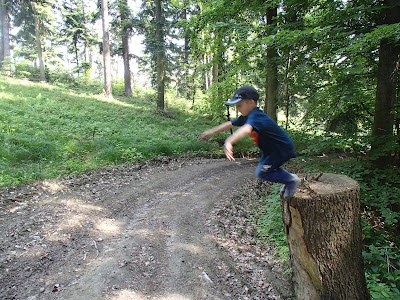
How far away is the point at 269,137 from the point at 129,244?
350 centimetres

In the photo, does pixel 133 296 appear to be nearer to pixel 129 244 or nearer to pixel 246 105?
pixel 129 244

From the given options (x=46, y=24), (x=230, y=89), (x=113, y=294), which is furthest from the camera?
(x=46, y=24)

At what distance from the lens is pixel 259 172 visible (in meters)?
3.35

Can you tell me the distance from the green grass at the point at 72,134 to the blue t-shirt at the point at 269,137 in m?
7.58

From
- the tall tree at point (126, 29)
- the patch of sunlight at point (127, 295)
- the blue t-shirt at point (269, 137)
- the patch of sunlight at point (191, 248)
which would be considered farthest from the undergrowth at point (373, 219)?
A: the tall tree at point (126, 29)

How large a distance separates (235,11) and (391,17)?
504cm

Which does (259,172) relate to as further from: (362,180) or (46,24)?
(46,24)

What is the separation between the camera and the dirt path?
3.82m

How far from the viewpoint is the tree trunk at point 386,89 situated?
234 inches

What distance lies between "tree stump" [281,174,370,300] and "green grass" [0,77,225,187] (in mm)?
7898

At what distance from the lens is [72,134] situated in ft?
39.8

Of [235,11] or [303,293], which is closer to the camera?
[303,293]

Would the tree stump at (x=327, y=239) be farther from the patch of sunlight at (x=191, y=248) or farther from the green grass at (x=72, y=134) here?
the green grass at (x=72, y=134)

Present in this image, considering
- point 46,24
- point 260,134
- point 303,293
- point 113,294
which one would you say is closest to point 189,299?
point 113,294
